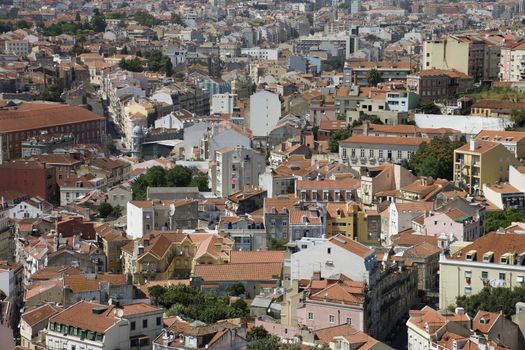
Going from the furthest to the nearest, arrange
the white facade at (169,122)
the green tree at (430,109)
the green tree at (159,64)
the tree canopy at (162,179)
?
the green tree at (159,64)
the white facade at (169,122)
the green tree at (430,109)
the tree canopy at (162,179)

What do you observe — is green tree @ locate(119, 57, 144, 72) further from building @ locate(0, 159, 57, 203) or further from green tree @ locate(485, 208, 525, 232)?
green tree @ locate(485, 208, 525, 232)

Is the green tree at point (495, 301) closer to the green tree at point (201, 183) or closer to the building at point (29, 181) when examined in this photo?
the green tree at point (201, 183)

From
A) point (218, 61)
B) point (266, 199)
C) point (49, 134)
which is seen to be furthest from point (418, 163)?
point (218, 61)

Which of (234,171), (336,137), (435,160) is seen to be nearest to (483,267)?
(435,160)

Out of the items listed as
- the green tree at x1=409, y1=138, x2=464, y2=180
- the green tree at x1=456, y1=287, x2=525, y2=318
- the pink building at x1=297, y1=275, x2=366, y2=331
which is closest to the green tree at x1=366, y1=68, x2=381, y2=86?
the green tree at x1=409, y1=138, x2=464, y2=180

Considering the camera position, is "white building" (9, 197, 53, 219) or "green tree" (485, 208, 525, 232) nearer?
"green tree" (485, 208, 525, 232)

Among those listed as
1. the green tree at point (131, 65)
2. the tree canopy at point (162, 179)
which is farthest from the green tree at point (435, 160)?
the green tree at point (131, 65)
